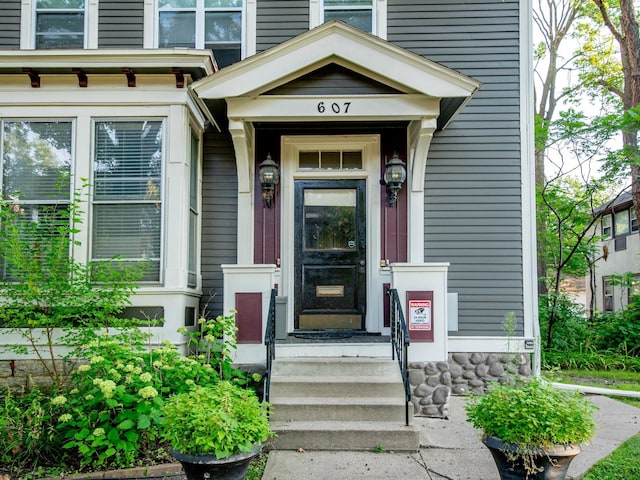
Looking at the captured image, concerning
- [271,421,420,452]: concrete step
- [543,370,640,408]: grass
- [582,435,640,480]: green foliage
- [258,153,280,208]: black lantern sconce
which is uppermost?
[258,153,280,208]: black lantern sconce

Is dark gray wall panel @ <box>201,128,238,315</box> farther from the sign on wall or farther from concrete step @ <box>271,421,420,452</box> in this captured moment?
concrete step @ <box>271,421,420,452</box>

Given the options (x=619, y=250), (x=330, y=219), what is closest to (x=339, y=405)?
(x=330, y=219)

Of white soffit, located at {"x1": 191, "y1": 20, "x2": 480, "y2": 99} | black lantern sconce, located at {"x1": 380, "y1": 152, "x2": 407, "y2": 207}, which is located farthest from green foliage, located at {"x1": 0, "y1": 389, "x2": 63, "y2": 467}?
black lantern sconce, located at {"x1": 380, "y1": 152, "x2": 407, "y2": 207}

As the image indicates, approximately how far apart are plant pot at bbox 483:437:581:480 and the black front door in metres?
3.00

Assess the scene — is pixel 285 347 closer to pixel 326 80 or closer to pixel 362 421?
pixel 362 421

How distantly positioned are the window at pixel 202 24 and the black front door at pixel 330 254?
1.90 m

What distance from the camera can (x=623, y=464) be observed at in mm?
3666

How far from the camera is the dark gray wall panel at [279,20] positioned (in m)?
6.10

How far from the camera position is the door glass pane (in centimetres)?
602

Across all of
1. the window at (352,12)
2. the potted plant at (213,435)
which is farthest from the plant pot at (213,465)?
the window at (352,12)

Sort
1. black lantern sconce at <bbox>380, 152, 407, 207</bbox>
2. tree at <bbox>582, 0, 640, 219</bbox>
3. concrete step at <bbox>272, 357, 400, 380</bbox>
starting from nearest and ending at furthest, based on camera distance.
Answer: concrete step at <bbox>272, 357, 400, 380</bbox>, black lantern sconce at <bbox>380, 152, 407, 207</bbox>, tree at <bbox>582, 0, 640, 219</bbox>

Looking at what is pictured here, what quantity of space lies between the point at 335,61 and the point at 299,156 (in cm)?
137

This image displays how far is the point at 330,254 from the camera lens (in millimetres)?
5980

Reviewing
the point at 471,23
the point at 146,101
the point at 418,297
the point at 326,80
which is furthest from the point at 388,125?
the point at 146,101
